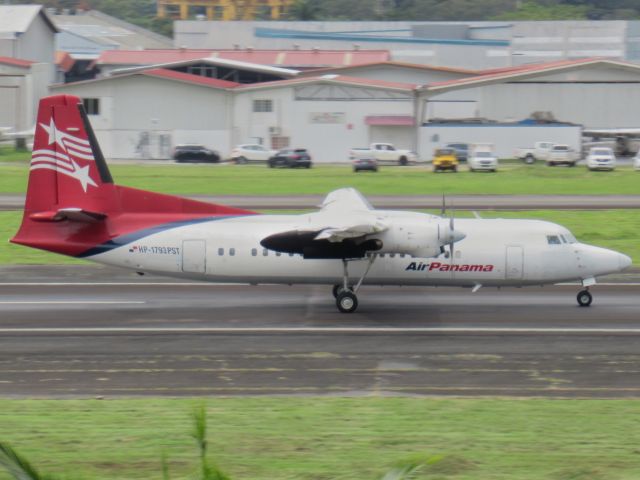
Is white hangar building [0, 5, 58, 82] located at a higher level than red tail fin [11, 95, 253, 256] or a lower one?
higher

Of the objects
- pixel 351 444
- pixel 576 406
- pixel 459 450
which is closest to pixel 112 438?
pixel 351 444

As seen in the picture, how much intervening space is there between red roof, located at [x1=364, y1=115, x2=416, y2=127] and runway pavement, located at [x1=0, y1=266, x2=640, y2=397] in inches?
2033

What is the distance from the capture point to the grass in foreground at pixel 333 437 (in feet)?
41.2

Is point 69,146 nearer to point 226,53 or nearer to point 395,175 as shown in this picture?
point 395,175

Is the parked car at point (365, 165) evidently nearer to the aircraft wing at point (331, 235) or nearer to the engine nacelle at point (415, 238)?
the aircraft wing at point (331, 235)

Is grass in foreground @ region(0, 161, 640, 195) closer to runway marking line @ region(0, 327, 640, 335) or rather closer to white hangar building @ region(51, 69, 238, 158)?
white hangar building @ region(51, 69, 238, 158)

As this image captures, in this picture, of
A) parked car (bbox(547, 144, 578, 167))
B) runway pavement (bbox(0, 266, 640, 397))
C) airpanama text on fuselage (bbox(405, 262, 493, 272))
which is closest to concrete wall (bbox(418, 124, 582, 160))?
parked car (bbox(547, 144, 578, 167))

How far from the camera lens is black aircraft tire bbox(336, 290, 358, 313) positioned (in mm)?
24906

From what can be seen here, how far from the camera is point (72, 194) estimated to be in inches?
→ 975

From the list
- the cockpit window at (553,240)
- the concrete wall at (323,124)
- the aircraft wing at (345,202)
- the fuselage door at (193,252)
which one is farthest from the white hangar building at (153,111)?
the cockpit window at (553,240)

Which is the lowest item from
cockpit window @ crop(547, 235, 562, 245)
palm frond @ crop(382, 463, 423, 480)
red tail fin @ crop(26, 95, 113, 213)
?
cockpit window @ crop(547, 235, 562, 245)

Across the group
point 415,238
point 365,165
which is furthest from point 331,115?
point 415,238

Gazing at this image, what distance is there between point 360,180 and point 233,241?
33796 mm

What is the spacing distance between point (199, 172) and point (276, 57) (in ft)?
136
